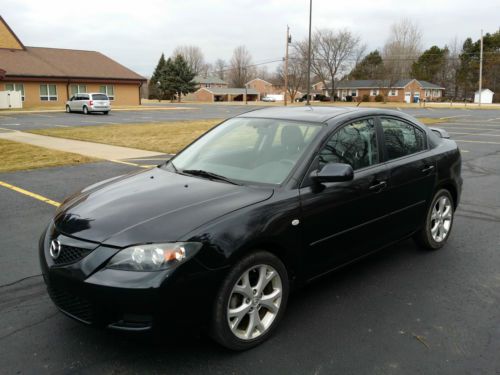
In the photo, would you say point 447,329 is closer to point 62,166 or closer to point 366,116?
point 366,116

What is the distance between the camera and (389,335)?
136 inches

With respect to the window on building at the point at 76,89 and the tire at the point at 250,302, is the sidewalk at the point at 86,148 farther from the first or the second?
the window on building at the point at 76,89

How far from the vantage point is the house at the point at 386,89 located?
3428 inches

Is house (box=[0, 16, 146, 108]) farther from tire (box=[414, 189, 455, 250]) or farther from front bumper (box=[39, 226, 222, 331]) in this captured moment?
front bumper (box=[39, 226, 222, 331])

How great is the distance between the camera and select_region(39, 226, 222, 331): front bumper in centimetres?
280

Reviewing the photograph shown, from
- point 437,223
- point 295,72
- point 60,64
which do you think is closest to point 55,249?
point 437,223

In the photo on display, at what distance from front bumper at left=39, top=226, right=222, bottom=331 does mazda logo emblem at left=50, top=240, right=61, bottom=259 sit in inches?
5.4

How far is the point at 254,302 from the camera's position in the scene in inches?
128

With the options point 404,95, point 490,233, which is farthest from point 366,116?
point 404,95

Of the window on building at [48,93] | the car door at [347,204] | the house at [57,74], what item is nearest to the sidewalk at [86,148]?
the car door at [347,204]

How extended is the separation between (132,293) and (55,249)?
2.46 feet

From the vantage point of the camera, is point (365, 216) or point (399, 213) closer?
point (365, 216)

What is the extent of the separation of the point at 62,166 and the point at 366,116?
8068 millimetres

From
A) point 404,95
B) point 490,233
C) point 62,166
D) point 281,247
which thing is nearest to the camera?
point 281,247
